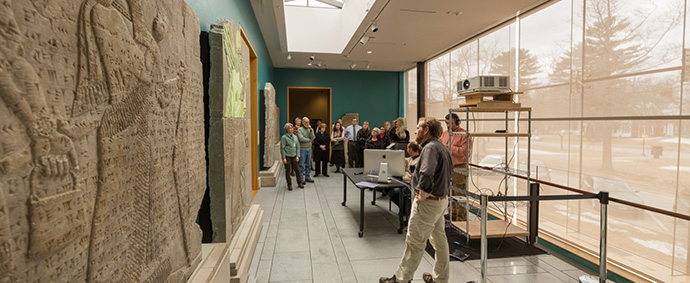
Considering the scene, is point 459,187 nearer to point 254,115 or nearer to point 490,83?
point 490,83

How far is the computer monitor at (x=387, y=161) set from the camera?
457 centimetres

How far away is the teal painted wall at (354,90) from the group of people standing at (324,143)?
2391mm

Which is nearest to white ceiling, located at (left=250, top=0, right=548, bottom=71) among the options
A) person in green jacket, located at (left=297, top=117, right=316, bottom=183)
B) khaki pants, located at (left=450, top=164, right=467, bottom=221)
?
person in green jacket, located at (left=297, top=117, right=316, bottom=183)

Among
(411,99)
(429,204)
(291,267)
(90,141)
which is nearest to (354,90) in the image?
(411,99)

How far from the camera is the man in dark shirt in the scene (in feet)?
8.69

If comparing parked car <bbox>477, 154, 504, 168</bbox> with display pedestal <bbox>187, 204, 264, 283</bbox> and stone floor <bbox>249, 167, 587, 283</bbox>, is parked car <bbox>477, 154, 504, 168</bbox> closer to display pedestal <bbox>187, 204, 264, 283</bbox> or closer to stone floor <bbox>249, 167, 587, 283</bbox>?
stone floor <bbox>249, 167, 587, 283</bbox>

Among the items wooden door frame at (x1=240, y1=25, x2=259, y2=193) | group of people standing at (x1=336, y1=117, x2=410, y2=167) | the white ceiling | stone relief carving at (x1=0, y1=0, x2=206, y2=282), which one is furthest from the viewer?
group of people standing at (x1=336, y1=117, x2=410, y2=167)

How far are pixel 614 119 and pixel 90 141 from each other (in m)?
4.69

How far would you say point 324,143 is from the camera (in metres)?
8.19

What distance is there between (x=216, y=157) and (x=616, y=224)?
4.22 m

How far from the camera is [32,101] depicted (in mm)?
773

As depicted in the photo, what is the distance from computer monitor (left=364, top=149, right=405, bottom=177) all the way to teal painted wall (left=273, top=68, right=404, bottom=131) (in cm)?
683

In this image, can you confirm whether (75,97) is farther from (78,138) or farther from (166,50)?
(166,50)

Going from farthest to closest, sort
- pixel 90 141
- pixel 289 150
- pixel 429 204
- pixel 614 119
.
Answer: pixel 289 150, pixel 614 119, pixel 429 204, pixel 90 141
